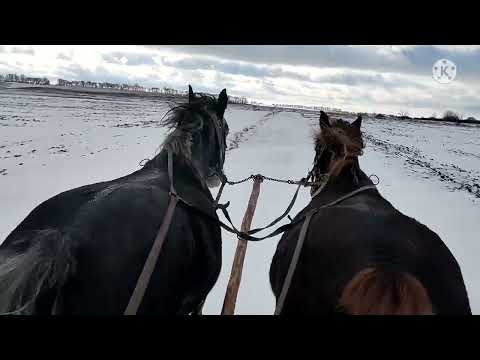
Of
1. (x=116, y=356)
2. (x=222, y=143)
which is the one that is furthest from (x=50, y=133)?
(x=116, y=356)

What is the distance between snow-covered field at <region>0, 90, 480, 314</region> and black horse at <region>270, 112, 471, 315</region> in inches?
45.8

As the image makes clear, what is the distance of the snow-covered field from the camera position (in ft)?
14.4

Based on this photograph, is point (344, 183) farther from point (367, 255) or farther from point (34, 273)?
point (34, 273)

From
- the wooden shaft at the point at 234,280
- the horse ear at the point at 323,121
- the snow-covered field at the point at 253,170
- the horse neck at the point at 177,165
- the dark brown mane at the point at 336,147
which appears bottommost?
the snow-covered field at the point at 253,170

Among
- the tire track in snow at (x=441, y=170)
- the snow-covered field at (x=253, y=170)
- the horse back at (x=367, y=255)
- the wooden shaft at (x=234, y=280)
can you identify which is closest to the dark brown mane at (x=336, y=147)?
the snow-covered field at (x=253, y=170)

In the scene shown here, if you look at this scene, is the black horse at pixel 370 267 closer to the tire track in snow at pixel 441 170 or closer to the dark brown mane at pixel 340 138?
the dark brown mane at pixel 340 138

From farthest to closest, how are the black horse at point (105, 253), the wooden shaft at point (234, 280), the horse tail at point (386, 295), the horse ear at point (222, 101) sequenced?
the horse ear at point (222, 101) < the wooden shaft at point (234, 280) < the black horse at point (105, 253) < the horse tail at point (386, 295)

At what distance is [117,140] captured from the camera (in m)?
11.4

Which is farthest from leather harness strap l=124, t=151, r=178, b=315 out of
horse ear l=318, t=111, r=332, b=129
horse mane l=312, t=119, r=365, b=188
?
horse ear l=318, t=111, r=332, b=129

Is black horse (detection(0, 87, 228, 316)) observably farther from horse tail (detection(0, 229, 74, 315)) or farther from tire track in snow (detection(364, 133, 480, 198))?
tire track in snow (detection(364, 133, 480, 198))

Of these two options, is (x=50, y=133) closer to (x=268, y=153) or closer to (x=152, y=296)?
(x=268, y=153)

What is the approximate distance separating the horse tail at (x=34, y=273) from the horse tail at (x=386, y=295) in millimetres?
1144

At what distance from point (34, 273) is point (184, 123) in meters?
1.60

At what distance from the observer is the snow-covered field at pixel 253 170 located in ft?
14.4
